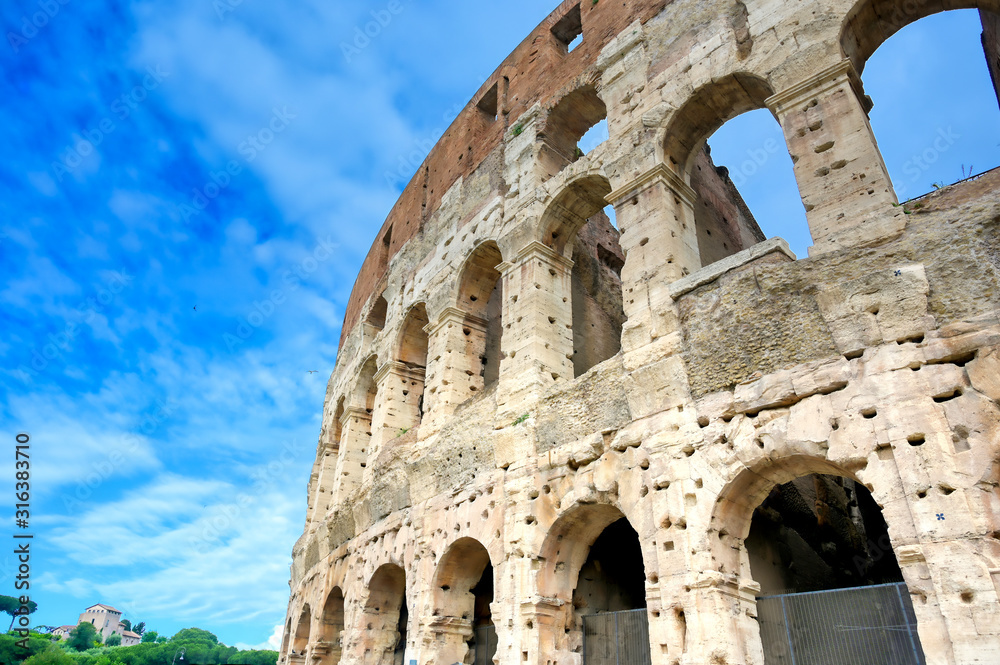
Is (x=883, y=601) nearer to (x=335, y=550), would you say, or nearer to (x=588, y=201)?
(x=588, y=201)

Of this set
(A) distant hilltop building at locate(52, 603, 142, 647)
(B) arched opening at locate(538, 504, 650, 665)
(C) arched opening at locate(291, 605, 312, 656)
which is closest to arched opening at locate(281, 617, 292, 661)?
(C) arched opening at locate(291, 605, 312, 656)

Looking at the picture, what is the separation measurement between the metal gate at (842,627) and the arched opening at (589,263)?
14.9ft

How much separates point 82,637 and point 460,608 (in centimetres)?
7073

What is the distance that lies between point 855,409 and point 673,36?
5882mm

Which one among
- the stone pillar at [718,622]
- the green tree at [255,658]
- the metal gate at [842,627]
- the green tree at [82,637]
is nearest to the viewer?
the metal gate at [842,627]

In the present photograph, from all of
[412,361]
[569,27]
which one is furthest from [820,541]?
[569,27]

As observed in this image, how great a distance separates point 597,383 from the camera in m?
7.19

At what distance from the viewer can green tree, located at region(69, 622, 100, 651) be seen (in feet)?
198

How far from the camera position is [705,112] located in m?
8.18

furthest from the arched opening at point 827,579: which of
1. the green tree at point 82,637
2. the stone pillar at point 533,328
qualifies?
the green tree at point 82,637

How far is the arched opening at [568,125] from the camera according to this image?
10.4 metres

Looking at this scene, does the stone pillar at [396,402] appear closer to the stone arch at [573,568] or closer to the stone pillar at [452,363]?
the stone pillar at [452,363]

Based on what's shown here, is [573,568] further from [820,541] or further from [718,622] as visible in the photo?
[820,541]

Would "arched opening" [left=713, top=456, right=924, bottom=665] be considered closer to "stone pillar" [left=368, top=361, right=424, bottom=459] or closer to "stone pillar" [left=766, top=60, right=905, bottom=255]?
"stone pillar" [left=766, top=60, right=905, bottom=255]
